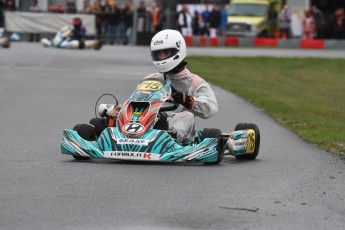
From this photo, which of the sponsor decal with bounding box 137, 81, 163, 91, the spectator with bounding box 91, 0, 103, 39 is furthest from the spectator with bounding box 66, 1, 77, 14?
the sponsor decal with bounding box 137, 81, 163, 91

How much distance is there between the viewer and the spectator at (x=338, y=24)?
4306 cm

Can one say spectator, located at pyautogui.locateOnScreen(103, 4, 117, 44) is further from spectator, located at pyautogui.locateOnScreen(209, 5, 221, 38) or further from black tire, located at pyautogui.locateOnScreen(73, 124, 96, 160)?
black tire, located at pyautogui.locateOnScreen(73, 124, 96, 160)

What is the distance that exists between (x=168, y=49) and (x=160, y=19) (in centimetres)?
2975

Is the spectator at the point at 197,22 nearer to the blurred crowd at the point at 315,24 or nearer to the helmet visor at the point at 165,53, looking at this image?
the blurred crowd at the point at 315,24

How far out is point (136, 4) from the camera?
4509 centimetres

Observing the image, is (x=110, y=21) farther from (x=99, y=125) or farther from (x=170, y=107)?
(x=170, y=107)

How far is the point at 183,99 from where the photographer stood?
1002 centimetres

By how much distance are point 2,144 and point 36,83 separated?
9775mm

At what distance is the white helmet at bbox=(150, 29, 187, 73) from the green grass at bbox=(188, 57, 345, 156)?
245 centimetres

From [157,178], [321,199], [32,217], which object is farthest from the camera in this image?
[157,178]

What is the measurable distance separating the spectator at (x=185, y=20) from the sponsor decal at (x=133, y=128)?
31433mm

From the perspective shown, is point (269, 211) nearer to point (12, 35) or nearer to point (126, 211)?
point (126, 211)

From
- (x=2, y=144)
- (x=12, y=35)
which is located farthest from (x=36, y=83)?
(x=12, y=35)

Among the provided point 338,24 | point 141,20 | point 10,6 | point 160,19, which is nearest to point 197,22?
point 141,20
